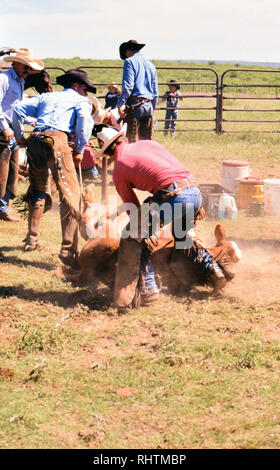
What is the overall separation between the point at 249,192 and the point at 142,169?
390cm

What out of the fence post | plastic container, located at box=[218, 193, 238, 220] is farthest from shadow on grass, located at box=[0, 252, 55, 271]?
the fence post

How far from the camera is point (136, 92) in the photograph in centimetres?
938

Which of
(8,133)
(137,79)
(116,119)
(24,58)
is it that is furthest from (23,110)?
(137,79)

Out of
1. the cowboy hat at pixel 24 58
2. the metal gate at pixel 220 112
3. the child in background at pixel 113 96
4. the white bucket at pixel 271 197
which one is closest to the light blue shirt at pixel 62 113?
the cowboy hat at pixel 24 58

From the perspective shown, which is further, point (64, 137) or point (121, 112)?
point (121, 112)

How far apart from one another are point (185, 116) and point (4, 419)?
1795cm

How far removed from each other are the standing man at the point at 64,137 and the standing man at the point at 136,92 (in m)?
2.94

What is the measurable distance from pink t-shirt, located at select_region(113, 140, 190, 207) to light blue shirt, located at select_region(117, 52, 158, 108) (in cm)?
412

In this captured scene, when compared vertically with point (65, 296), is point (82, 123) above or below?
above

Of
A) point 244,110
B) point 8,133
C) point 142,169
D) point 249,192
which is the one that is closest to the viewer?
point 142,169

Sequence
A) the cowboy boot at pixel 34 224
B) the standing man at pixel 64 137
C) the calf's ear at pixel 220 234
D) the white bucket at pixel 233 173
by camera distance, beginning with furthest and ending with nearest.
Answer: the white bucket at pixel 233 173 → the cowboy boot at pixel 34 224 → the standing man at pixel 64 137 → the calf's ear at pixel 220 234

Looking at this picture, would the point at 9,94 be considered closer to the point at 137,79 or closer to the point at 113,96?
the point at 137,79

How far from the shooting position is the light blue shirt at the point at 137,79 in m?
9.16

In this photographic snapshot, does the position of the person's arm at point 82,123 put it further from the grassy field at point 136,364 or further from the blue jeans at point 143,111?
the blue jeans at point 143,111
